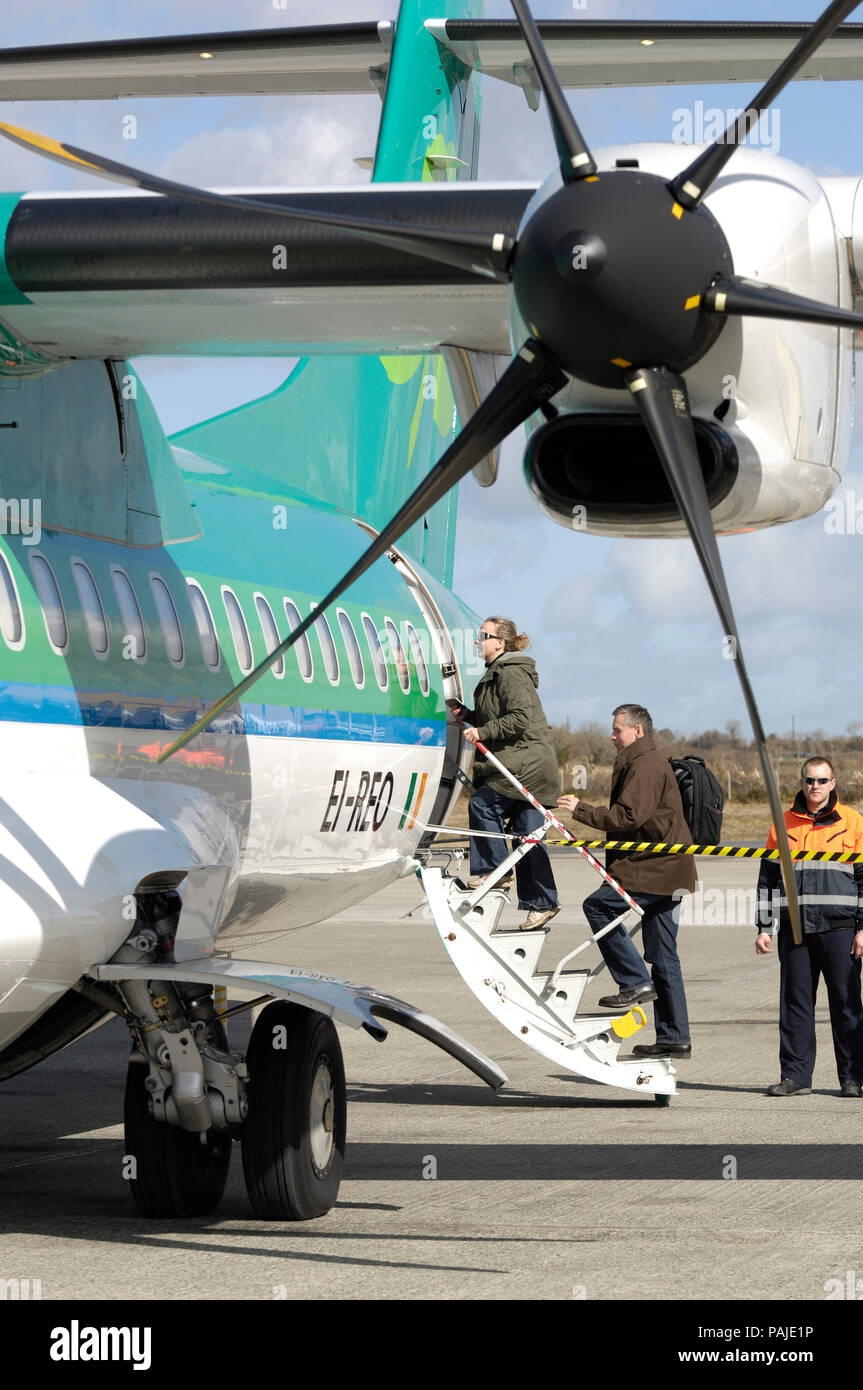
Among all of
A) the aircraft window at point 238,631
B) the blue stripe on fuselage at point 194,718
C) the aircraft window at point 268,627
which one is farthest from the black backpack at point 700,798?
the aircraft window at point 238,631

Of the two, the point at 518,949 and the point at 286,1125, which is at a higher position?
the point at 518,949

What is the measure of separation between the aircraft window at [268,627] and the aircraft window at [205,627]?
0.52 metres

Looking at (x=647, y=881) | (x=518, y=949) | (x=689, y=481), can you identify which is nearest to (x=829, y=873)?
(x=647, y=881)

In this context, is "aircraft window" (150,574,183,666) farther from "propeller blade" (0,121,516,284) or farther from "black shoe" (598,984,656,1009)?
"black shoe" (598,984,656,1009)

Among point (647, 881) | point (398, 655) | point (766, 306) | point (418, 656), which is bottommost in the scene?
point (647, 881)

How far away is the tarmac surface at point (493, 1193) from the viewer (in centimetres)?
516

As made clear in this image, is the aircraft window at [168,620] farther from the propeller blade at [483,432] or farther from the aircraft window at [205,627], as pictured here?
the propeller blade at [483,432]

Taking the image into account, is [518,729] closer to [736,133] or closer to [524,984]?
[524,984]

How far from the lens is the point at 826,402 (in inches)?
210

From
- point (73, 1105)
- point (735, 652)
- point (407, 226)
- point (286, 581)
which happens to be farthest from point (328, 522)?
point (735, 652)

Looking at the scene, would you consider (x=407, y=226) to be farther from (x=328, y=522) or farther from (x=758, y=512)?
(x=328, y=522)

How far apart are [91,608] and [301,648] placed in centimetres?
194

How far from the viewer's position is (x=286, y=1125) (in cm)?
595

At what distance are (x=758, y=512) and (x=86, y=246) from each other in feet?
7.83
